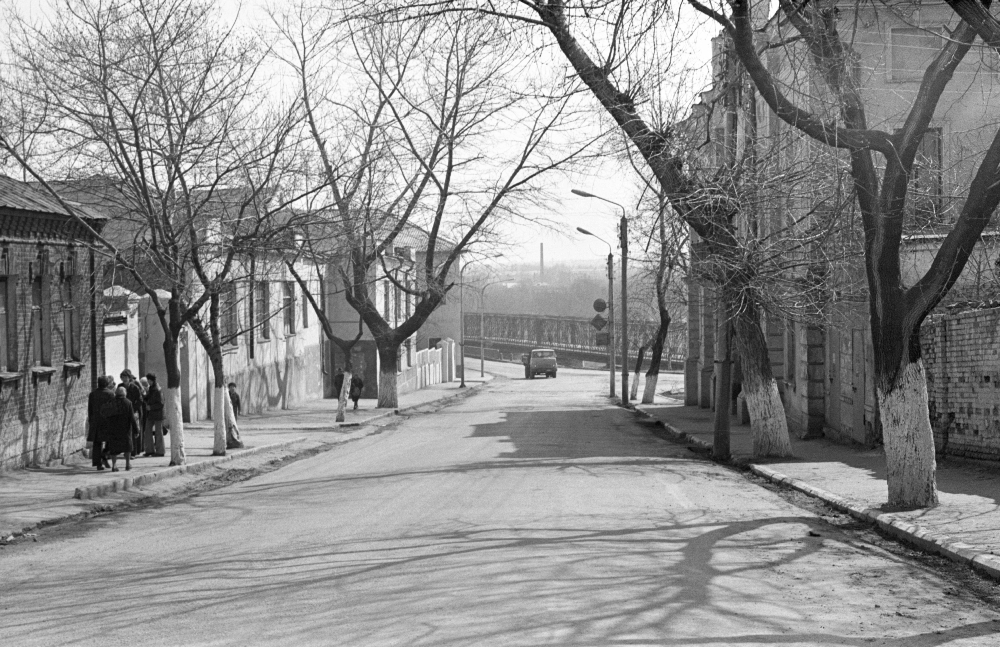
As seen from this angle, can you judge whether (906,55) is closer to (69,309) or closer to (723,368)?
(723,368)

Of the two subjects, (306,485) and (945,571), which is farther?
(306,485)

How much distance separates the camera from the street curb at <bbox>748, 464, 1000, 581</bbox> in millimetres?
8984

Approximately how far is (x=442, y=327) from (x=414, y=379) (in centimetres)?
2732

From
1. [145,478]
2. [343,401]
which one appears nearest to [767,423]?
[145,478]

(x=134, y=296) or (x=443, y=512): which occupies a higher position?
(x=134, y=296)

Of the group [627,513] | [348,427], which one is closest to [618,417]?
[348,427]

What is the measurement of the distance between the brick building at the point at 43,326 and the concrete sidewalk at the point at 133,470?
553mm

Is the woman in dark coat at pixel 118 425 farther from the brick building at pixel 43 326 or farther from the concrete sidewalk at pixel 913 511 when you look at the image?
the concrete sidewalk at pixel 913 511

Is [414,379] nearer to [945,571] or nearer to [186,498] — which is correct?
[186,498]

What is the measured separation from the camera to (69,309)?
63.9 ft

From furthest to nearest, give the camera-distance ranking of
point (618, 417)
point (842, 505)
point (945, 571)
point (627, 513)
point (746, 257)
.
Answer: point (618, 417)
point (746, 257)
point (842, 505)
point (627, 513)
point (945, 571)

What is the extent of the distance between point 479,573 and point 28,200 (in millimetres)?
12680

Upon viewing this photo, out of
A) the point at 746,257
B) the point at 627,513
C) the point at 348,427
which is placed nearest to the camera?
the point at 627,513

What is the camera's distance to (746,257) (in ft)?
55.4
